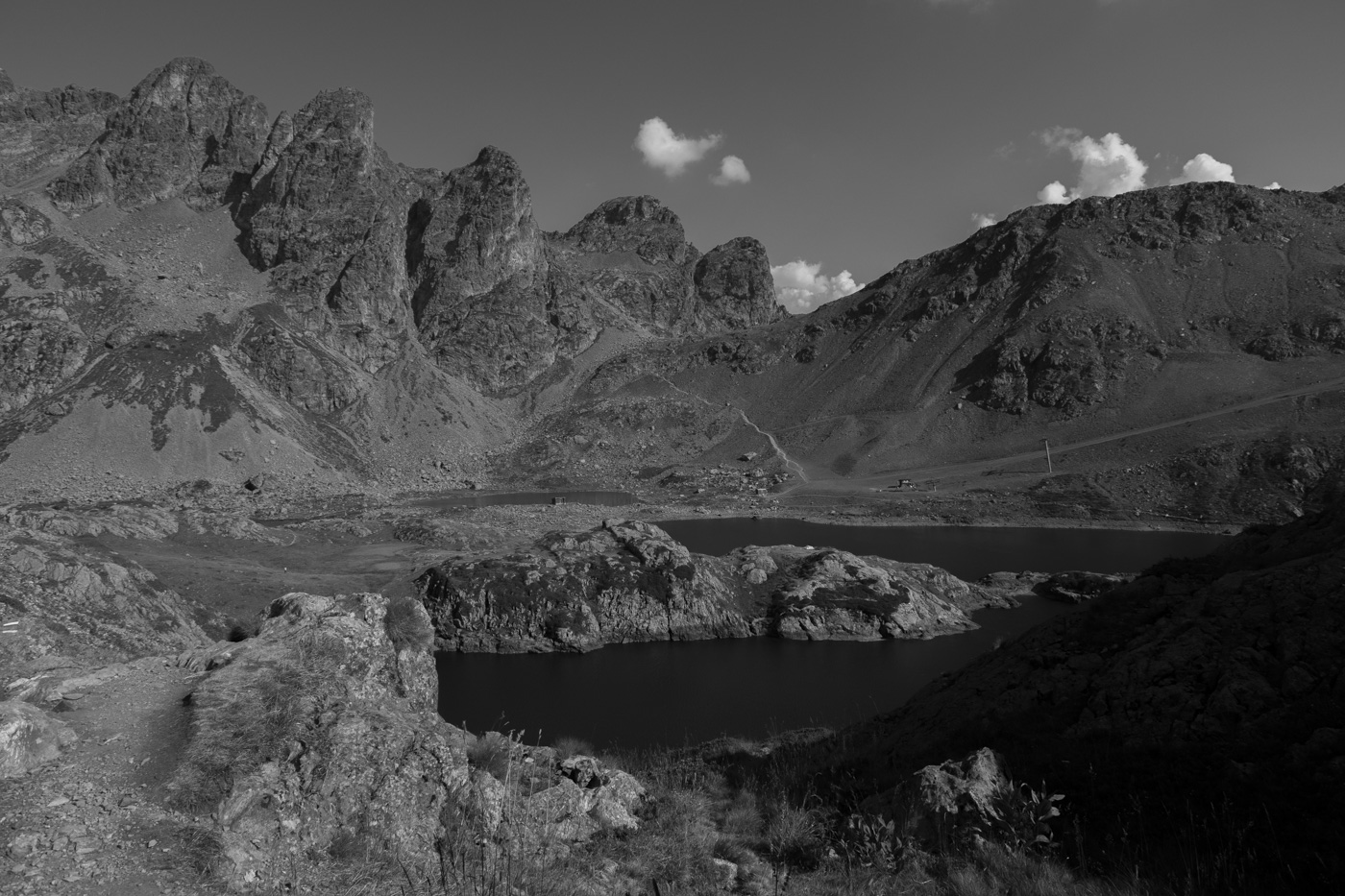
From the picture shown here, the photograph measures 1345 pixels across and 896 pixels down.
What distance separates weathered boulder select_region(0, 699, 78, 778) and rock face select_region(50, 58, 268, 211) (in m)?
217

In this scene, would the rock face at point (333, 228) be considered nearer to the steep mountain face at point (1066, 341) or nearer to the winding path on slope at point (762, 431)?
the steep mountain face at point (1066, 341)

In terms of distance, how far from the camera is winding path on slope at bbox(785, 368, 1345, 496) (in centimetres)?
11144

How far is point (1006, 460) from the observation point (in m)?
129

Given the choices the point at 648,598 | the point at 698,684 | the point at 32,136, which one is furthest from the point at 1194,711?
the point at 32,136

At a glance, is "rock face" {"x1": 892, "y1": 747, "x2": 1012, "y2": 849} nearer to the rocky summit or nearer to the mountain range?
the rocky summit

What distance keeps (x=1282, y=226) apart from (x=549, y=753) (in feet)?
701

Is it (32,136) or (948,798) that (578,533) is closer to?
(948,798)

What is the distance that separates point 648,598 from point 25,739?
3983 centimetres

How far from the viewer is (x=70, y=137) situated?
7549 inches

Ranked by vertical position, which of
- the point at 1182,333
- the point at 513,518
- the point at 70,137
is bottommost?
the point at 513,518

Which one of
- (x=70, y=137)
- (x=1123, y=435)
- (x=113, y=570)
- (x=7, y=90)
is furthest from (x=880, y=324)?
(x=7, y=90)

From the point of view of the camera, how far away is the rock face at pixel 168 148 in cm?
16675

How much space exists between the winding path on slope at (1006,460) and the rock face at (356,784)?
377ft

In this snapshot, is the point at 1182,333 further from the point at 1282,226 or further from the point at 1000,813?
the point at 1000,813
